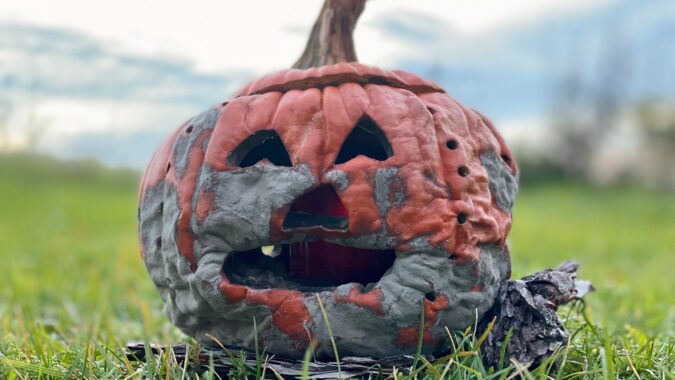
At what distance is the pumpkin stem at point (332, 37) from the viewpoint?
2.58 metres

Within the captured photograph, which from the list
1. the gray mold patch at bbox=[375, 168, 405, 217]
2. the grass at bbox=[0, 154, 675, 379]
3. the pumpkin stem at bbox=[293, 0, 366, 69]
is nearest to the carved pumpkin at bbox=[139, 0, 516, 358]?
the gray mold patch at bbox=[375, 168, 405, 217]

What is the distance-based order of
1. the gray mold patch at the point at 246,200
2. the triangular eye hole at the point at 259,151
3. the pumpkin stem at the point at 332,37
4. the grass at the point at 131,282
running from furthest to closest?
1. the pumpkin stem at the point at 332,37
2. the grass at the point at 131,282
3. the triangular eye hole at the point at 259,151
4. the gray mold patch at the point at 246,200

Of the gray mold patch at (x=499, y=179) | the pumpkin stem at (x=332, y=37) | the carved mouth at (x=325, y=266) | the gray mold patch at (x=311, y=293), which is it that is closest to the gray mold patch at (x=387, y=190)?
the gray mold patch at (x=311, y=293)

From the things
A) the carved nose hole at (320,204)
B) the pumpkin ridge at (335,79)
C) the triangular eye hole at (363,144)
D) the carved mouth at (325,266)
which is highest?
the pumpkin ridge at (335,79)

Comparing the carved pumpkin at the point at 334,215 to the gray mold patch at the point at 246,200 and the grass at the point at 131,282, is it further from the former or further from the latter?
the grass at the point at 131,282

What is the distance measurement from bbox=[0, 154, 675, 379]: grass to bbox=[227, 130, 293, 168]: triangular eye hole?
0.61 meters

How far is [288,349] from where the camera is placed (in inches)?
83.0

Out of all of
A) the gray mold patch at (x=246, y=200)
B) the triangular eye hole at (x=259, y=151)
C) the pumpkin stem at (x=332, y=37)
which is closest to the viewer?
the gray mold patch at (x=246, y=200)

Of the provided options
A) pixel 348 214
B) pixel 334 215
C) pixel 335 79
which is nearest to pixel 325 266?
pixel 334 215

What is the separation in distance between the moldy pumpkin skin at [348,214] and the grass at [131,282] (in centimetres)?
15

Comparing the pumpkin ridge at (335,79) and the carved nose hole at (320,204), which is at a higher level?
the pumpkin ridge at (335,79)

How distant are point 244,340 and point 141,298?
2787mm

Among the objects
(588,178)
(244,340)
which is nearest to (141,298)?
(244,340)

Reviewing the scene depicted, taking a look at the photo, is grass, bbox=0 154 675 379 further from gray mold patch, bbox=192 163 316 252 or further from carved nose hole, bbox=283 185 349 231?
carved nose hole, bbox=283 185 349 231
